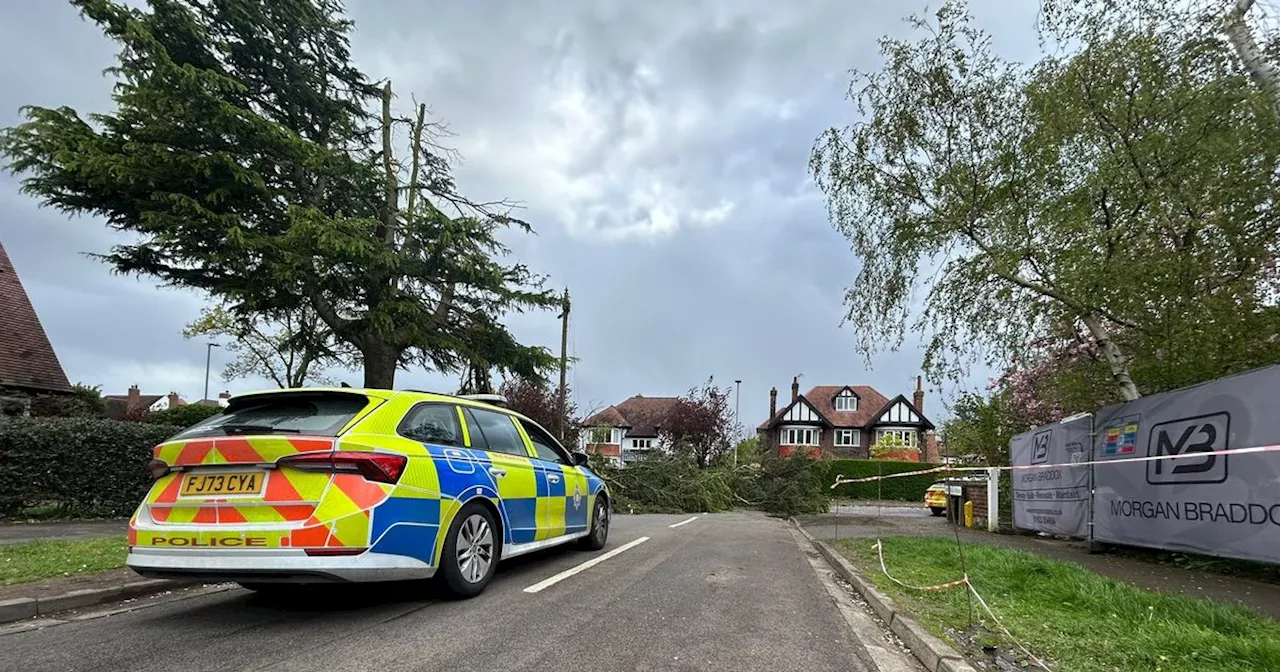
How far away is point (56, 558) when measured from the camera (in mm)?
6980

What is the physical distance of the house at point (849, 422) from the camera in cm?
6066

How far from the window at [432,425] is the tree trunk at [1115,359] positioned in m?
9.68

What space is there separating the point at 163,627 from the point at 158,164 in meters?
12.7

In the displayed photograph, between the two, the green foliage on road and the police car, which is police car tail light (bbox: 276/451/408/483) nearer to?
the police car

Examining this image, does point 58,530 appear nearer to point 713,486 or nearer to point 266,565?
point 266,565

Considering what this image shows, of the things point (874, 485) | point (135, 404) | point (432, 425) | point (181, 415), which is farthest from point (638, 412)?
point (432, 425)

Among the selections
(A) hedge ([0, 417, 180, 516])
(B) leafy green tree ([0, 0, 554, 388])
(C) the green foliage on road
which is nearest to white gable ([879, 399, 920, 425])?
(C) the green foliage on road

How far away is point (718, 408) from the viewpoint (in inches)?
1323

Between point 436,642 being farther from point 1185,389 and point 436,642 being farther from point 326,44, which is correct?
A: point 326,44

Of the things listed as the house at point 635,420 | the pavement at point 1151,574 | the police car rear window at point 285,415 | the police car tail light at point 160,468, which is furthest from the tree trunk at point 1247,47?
the house at point 635,420

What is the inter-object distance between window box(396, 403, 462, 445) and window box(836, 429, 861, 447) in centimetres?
5996

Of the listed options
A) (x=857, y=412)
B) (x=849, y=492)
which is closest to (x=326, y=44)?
(x=849, y=492)

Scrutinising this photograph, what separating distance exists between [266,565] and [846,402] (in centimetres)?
6383

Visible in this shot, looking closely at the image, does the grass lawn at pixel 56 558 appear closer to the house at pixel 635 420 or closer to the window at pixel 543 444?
the window at pixel 543 444
